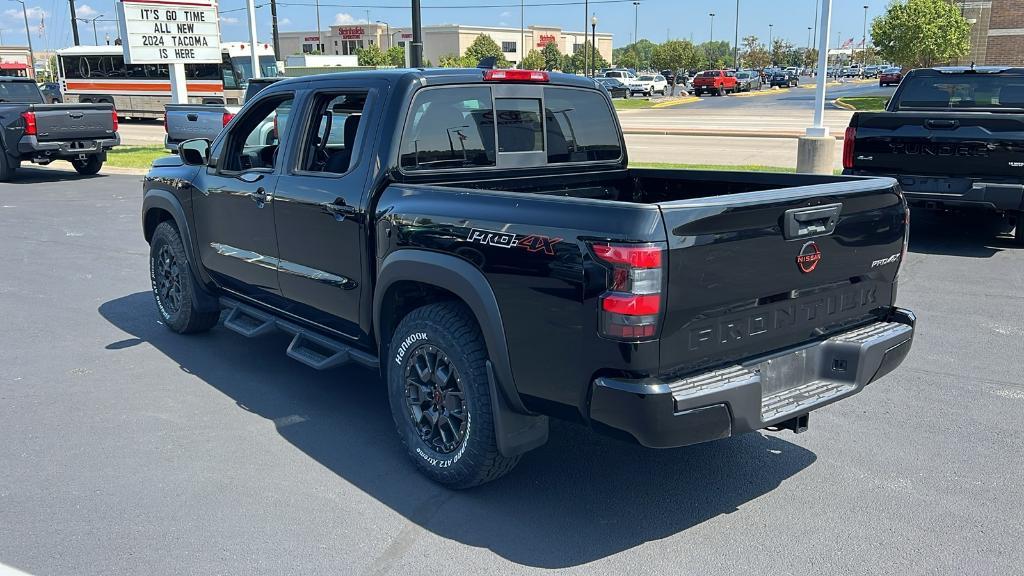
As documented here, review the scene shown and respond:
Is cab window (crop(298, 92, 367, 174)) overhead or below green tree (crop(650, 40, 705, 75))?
below

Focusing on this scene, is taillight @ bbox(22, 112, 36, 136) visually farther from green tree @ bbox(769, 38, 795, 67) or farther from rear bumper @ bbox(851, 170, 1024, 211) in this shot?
green tree @ bbox(769, 38, 795, 67)

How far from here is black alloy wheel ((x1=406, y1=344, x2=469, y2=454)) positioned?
3926mm

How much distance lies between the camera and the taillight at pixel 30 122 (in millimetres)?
15859

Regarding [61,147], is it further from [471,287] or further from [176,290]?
[471,287]

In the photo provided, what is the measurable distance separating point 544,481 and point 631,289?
1428 mm

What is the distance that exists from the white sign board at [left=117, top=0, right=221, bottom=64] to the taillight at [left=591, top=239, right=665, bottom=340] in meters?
21.9

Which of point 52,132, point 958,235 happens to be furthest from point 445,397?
point 52,132

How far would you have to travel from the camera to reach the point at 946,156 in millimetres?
8680

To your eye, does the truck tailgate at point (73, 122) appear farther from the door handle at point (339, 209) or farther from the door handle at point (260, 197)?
the door handle at point (339, 209)

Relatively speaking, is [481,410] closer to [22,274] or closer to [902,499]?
[902,499]

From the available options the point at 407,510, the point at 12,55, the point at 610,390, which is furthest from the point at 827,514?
the point at 12,55

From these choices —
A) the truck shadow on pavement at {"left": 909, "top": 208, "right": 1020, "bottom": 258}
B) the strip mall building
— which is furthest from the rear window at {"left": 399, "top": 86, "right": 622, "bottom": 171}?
the strip mall building

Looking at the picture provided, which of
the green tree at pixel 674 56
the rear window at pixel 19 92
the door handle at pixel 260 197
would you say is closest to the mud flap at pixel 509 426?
the door handle at pixel 260 197

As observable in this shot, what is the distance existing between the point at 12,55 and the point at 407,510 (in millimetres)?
129088
